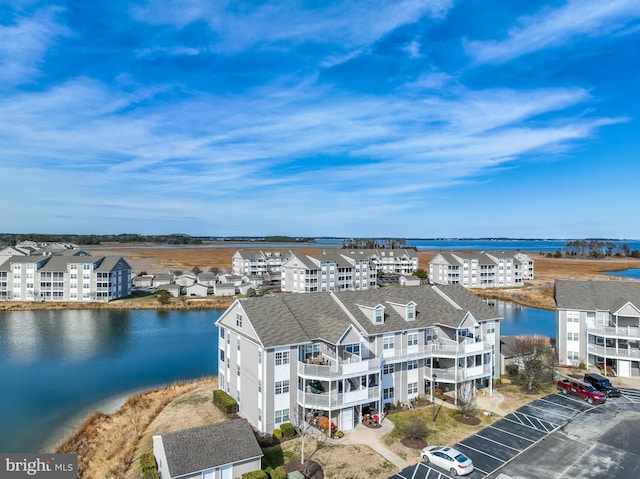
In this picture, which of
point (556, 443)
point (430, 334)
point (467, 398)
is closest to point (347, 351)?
point (430, 334)

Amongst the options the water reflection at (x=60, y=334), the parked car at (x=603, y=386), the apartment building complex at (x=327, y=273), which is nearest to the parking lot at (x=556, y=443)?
the parked car at (x=603, y=386)

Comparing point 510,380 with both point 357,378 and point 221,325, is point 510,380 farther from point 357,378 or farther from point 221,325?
point 221,325

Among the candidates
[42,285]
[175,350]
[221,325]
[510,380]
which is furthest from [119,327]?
[510,380]

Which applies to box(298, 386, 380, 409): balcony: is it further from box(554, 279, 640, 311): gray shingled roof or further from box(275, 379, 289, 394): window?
box(554, 279, 640, 311): gray shingled roof

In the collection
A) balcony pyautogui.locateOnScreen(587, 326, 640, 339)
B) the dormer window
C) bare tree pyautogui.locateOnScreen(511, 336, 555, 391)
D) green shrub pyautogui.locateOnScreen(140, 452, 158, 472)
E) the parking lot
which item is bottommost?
the parking lot

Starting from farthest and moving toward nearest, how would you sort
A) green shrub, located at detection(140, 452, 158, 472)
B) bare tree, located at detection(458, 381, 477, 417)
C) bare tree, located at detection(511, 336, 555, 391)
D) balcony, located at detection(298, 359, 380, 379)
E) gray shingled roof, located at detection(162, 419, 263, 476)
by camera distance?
bare tree, located at detection(511, 336, 555, 391)
bare tree, located at detection(458, 381, 477, 417)
balcony, located at detection(298, 359, 380, 379)
green shrub, located at detection(140, 452, 158, 472)
gray shingled roof, located at detection(162, 419, 263, 476)

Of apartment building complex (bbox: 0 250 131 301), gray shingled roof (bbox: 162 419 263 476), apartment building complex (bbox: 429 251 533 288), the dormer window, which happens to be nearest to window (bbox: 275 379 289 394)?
gray shingled roof (bbox: 162 419 263 476)

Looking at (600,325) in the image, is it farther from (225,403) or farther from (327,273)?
(327,273)
